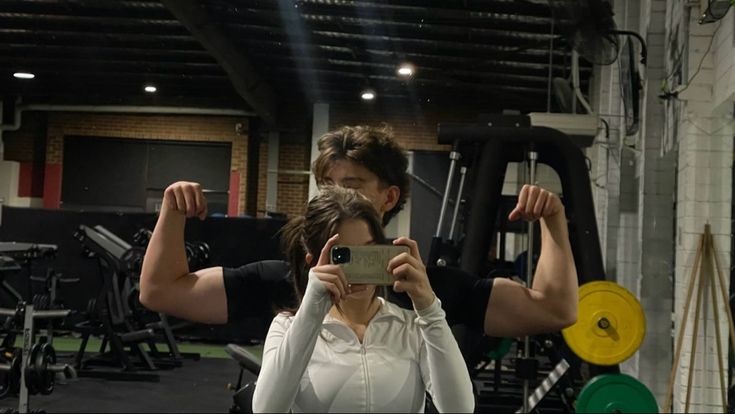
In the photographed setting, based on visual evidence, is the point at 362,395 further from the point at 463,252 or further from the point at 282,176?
the point at 463,252

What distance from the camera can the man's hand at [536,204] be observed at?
73 centimetres

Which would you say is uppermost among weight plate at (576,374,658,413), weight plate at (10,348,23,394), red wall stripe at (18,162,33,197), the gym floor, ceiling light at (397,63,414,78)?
ceiling light at (397,63,414,78)

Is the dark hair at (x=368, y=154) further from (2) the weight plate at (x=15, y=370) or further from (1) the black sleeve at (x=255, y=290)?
(2) the weight plate at (x=15, y=370)

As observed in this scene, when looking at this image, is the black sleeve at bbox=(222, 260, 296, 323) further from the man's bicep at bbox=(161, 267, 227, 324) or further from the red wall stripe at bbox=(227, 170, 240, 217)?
the red wall stripe at bbox=(227, 170, 240, 217)

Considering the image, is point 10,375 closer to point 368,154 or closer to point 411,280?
point 368,154

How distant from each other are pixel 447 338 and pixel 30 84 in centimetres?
101

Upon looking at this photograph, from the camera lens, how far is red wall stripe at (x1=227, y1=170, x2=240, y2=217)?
139 centimetres

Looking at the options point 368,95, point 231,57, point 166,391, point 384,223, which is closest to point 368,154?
point 384,223

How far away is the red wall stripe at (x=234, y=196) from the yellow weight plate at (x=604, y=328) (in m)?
1.04

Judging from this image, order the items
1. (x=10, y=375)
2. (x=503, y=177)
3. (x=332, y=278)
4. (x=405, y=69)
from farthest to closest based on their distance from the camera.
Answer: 1. (x=503, y=177)
2. (x=10, y=375)
3. (x=405, y=69)
4. (x=332, y=278)

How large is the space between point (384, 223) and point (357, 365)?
16 centimetres

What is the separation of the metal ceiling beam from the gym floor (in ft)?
A: 4.61

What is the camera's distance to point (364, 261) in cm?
60

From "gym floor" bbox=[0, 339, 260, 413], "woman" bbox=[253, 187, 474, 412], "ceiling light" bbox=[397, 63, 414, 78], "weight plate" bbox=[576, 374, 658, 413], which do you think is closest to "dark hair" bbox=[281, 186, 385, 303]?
"woman" bbox=[253, 187, 474, 412]
